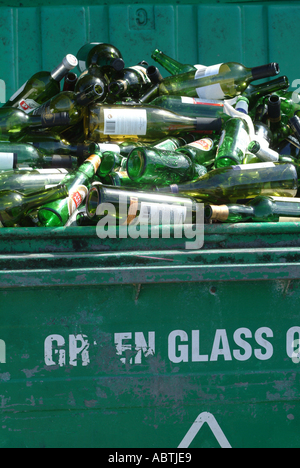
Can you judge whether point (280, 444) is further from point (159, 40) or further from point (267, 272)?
point (159, 40)

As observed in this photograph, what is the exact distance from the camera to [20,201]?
4.95ft

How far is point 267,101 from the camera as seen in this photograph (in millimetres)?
2178

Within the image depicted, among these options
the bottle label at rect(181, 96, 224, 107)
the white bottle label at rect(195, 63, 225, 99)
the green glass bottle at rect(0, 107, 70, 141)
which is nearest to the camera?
the green glass bottle at rect(0, 107, 70, 141)

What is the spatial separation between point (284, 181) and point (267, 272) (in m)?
0.47

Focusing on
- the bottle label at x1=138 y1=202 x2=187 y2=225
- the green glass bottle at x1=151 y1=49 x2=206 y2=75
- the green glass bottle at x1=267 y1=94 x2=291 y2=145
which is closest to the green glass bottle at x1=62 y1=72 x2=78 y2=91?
the green glass bottle at x1=151 y1=49 x2=206 y2=75

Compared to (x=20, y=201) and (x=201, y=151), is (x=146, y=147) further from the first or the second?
(x=20, y=201)

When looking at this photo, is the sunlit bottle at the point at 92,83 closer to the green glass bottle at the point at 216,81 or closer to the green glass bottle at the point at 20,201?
the green glass bottle at the point at 216,81

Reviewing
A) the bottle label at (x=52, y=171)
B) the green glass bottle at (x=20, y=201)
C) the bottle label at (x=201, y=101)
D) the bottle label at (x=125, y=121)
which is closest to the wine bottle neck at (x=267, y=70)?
the bottle label at (x=201, y=101)

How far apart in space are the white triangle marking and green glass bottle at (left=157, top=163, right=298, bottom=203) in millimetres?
752

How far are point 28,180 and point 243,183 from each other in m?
0.79

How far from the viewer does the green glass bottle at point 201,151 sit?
6.03 ft

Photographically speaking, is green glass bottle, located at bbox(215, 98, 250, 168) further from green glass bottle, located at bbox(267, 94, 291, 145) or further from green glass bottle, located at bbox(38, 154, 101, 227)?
green glass bottle, located at bbox(38, 154, 101, 227)

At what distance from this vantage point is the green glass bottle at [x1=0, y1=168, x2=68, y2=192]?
1.62 meters
